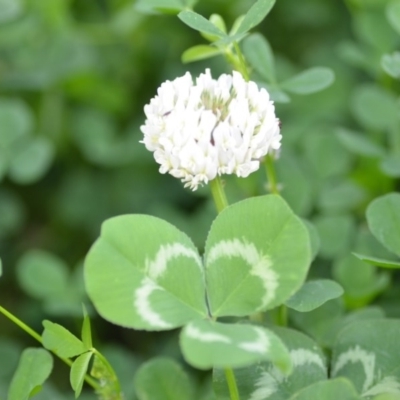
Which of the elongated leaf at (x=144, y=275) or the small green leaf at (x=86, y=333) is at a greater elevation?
the elongated leaf at (x=144, y=275)

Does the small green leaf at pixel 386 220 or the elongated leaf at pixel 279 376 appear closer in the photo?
the elongated leaf at pixel 279 376

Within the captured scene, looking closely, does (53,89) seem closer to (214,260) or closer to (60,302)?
(60,302)

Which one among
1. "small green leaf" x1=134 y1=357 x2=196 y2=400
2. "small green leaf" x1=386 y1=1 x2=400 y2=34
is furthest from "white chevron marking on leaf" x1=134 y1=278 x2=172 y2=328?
"small green leaf" x1=386 y1=1 x2=400 y2=34

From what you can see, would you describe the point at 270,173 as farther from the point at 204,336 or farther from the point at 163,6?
the point at 204,336

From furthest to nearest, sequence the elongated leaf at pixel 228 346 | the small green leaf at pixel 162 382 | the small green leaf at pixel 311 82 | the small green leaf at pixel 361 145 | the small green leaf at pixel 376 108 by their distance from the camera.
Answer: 1. the small green leaf at pixel 376 108
2. the small green leaf at pixel 361 145
3. the small green leaf at pixel 311 82
4. the small green leaf at pixel 162 382
5. the elongated leaf at pixel 228 346

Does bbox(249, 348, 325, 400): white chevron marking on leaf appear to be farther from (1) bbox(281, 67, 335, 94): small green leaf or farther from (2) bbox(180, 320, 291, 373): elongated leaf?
(1) bbox(281, 67, 335, 94): small green leaf

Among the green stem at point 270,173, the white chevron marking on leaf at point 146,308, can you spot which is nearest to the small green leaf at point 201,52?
the green stem at point 270,173

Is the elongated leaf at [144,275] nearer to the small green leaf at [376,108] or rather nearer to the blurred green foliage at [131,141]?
the blurred green foliage at [131,141]
